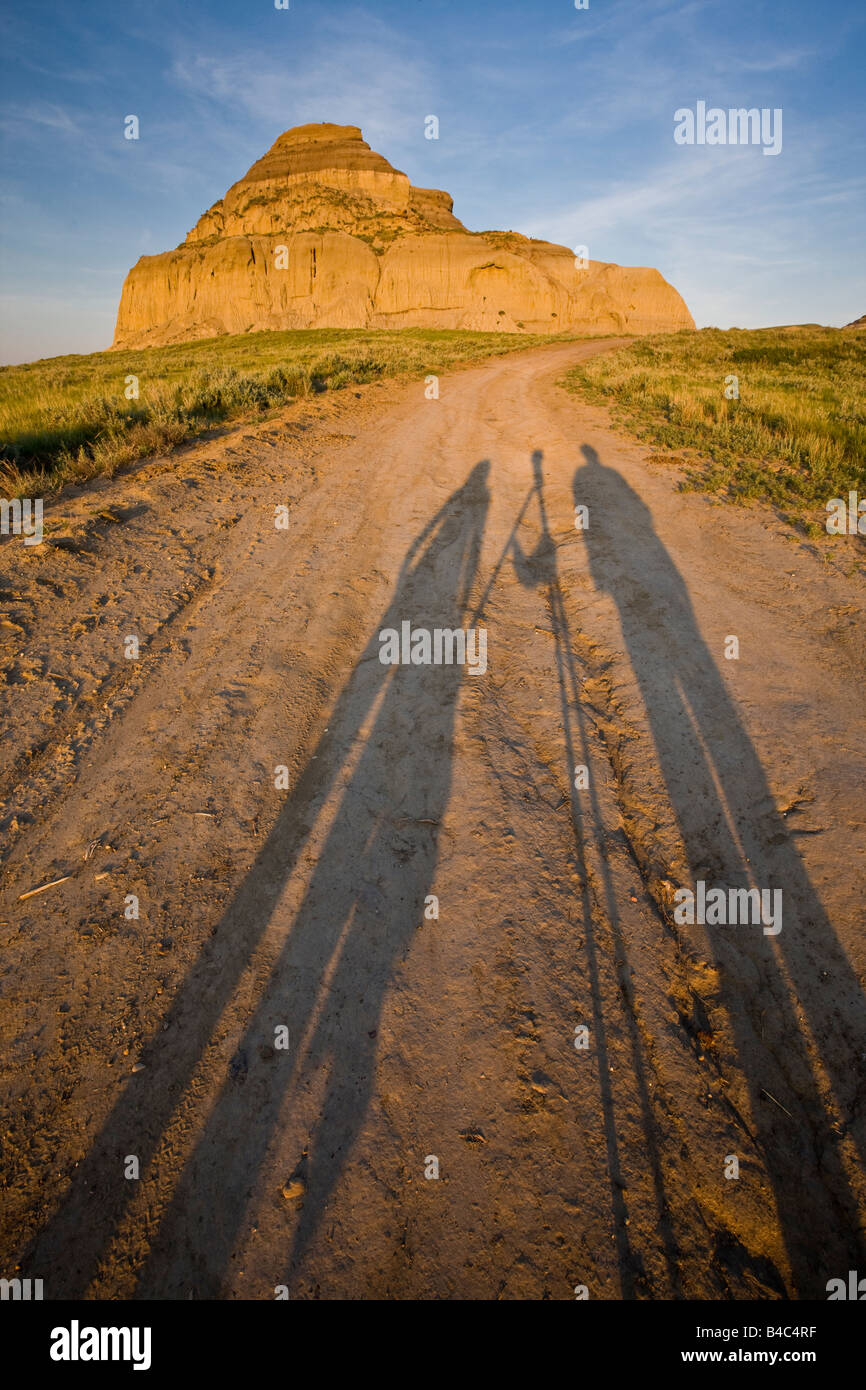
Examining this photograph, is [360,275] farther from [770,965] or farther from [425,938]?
[770,965]

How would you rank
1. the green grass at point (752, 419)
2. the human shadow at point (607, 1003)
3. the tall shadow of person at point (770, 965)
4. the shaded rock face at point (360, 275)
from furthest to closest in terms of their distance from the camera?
the shaded rock face at point (360, 275), the green grass at point (752, 419), the tall shadow of person at point (770, 965), the human shadow at point (607, 1003)

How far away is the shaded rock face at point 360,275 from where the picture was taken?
7750 cm

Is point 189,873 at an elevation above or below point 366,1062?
above

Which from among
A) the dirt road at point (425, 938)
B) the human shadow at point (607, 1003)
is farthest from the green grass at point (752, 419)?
the human shadow at point (607, 1003)

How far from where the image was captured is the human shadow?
212 centimetres

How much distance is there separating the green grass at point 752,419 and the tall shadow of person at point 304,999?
7.23 meters

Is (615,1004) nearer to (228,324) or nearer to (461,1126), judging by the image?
(461,1126)

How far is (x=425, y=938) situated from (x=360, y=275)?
9590 cm

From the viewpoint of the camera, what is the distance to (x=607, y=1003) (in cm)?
283

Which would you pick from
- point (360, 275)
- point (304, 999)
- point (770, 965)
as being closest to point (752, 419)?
point (770, 965)

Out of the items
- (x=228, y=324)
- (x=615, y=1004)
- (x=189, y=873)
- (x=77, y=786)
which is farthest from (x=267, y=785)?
(x=228, y=324)

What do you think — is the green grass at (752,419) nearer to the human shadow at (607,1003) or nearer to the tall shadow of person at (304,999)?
the human shadow at (607,1003)
